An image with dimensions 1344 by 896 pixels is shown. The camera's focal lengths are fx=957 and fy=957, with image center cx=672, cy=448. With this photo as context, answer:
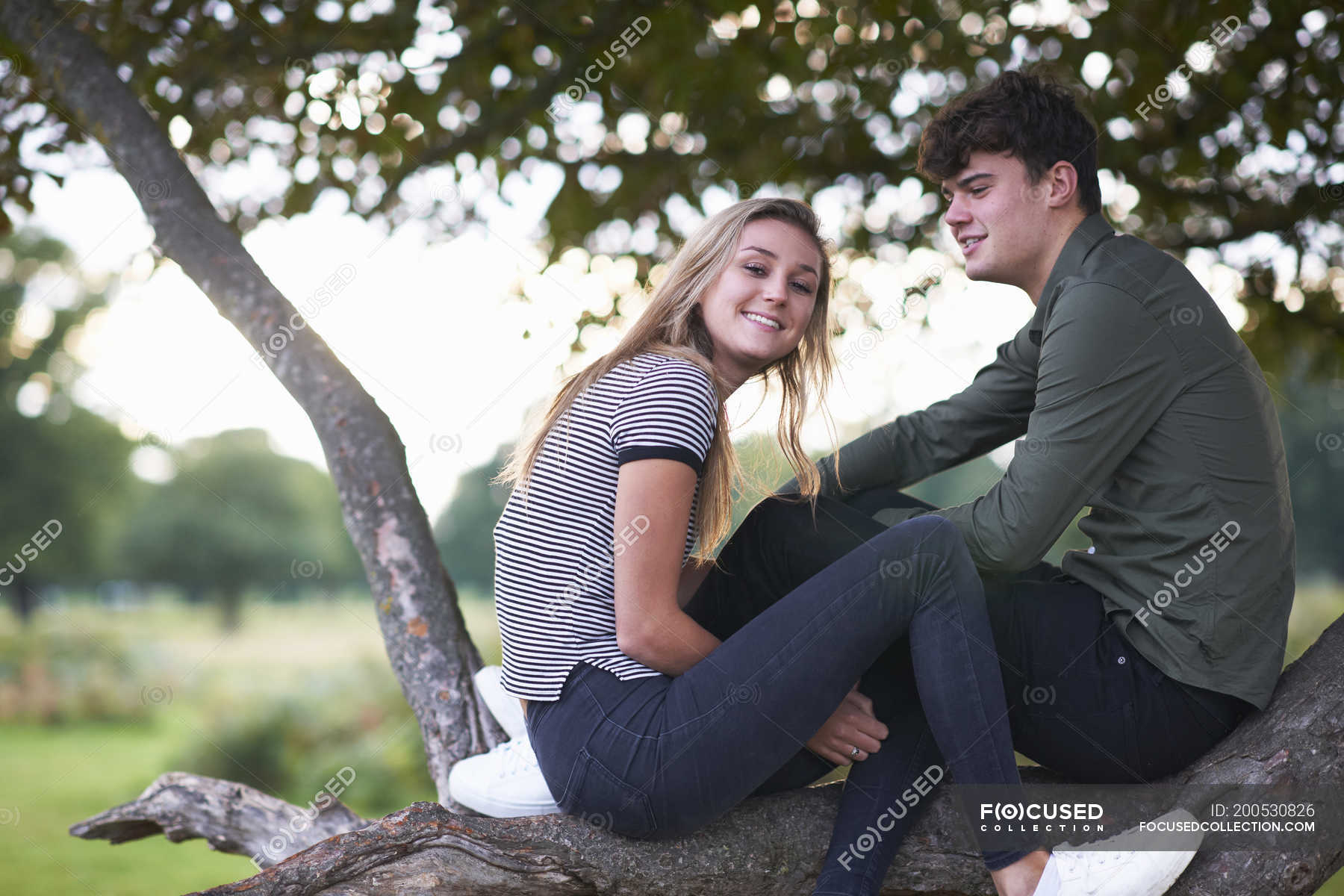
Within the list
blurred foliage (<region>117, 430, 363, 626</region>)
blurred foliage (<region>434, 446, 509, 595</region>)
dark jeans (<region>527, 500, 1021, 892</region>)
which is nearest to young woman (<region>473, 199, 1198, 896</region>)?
dark jeans (<region>527, 500, 1021, 892</region>)

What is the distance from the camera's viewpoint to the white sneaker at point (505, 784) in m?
2.11

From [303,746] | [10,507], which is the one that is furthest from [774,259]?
[10,507]

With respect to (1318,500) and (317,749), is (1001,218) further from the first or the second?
(1318,500)

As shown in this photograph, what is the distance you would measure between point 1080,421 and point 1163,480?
237mm

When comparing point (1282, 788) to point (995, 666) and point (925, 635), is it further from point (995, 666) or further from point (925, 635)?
point (925, 635)

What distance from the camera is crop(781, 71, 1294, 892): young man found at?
2.03 metres

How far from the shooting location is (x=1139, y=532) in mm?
2098

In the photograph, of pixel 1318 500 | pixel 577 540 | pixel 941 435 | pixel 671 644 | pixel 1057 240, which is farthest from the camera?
pixel 1318 500

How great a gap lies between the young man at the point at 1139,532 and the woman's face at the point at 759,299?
608mm

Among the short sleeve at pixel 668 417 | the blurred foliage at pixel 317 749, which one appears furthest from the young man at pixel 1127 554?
the blurred foliage at pixel 317 749

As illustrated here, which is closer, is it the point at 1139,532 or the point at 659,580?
the point at 659,580

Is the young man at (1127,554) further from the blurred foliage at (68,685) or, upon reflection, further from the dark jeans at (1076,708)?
the blurred foliage at (68,685)

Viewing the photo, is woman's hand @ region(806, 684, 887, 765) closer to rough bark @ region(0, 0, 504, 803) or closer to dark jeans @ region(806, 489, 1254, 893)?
dark jeans @ region(806, 489, 1254, 893)

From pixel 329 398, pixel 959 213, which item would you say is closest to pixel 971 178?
pixel 959 213
